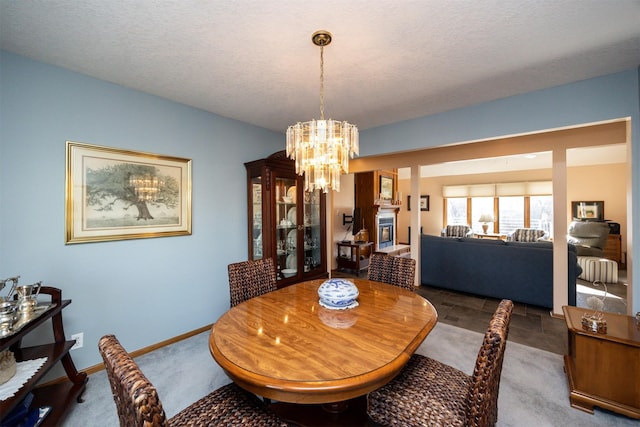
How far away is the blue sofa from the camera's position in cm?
338

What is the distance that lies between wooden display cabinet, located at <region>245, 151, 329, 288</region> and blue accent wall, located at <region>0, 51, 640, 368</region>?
0.20m

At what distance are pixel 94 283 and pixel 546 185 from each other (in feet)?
29.9

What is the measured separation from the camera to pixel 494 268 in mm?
3746

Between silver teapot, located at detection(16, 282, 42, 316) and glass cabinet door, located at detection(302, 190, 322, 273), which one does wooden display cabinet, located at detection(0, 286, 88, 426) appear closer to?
silver teapot, located at detection(16, 282, 42, 316)

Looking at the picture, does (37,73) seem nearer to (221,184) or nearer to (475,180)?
(221,184)

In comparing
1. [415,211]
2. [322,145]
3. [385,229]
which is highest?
[322,145]

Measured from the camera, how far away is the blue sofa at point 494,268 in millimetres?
3375

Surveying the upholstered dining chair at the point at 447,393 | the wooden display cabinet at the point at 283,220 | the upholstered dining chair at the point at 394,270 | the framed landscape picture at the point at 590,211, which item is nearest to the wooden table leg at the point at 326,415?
the upholstered dining chair at the point at 447,393

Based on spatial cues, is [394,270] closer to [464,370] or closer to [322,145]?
[464,370]

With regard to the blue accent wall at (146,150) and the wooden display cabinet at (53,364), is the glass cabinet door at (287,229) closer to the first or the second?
the blue accent wall at (146,150)

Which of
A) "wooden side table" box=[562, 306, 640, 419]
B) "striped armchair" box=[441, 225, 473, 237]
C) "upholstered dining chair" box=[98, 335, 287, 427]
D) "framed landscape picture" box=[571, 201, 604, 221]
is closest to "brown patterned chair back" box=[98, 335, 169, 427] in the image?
"upholstered dining chair" box=[98, 335, 287, 427]

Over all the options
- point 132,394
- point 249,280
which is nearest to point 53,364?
Answer: point 249,280

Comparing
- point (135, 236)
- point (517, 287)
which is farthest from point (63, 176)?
point (517, 287)

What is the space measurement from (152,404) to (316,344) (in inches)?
26.6
